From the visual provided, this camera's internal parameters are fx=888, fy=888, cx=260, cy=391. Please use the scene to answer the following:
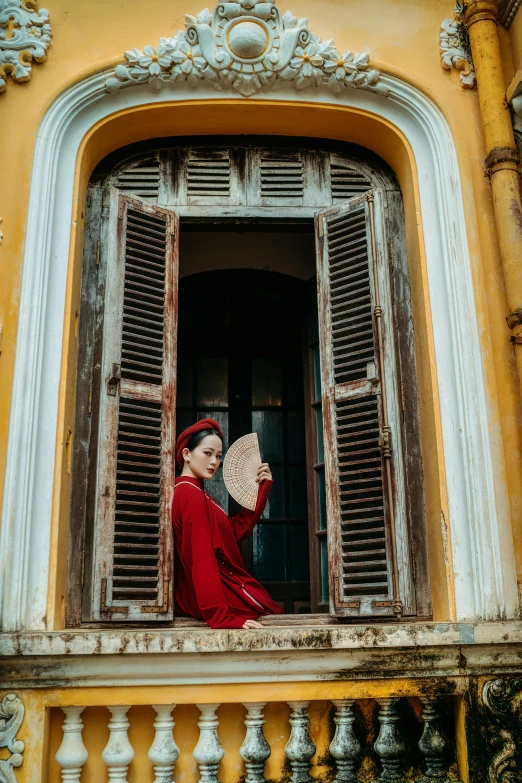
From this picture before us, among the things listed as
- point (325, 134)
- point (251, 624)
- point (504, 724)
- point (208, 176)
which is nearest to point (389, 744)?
point (504, 724)

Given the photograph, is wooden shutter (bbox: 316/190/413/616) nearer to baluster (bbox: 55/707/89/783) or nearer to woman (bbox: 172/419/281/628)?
woman (bbox: 172/419/281/628)

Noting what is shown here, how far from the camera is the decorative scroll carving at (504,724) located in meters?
3.80

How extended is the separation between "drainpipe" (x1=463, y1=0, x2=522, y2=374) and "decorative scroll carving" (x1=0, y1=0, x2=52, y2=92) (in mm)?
2347

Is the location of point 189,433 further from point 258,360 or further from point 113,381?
point 258,360

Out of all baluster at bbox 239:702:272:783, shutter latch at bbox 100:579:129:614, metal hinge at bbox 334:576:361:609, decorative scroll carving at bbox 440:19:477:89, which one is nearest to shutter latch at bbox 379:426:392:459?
metal hinge at bbox 334:576:361:609

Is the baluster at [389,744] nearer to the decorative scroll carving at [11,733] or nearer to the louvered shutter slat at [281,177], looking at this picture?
the decorative scroll carving at [11,733]

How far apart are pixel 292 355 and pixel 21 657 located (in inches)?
147

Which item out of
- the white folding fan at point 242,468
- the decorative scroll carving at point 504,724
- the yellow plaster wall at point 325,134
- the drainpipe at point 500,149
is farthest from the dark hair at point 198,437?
the decorative scroll carving at point 504,724

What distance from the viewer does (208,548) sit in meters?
4.45

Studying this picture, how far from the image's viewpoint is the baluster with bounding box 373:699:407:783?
12.5ft

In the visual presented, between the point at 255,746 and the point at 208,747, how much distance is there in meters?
0.20

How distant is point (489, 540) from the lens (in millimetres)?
4168

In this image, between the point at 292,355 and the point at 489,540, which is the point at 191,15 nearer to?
the point at 292,355

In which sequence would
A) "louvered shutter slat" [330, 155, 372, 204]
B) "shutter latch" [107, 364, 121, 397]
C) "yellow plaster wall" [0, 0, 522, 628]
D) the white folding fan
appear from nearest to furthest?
"yellow plaster wall" [0, 0, 522, 628] < "shutter latch" [107, 364, 121, 397] < the white folding fan < "louvered shutter slat" [330, 155, 372, 204]
